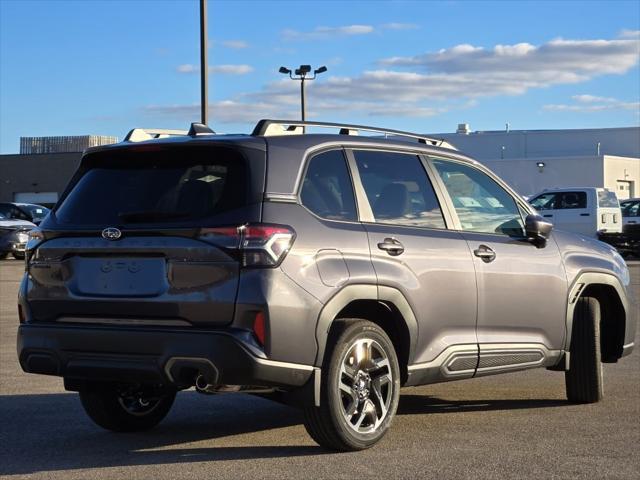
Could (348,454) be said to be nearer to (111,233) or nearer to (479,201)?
(111,233)

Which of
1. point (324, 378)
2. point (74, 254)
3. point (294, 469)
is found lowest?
point (294, 469)

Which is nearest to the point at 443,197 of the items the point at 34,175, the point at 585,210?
the point at 585,210

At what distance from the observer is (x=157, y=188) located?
7.01m

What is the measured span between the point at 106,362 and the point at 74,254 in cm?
68

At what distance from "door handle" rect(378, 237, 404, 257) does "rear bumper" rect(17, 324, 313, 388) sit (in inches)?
39.5

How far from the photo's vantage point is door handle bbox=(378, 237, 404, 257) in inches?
→ 286

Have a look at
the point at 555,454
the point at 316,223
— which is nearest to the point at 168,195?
the point at 316,223

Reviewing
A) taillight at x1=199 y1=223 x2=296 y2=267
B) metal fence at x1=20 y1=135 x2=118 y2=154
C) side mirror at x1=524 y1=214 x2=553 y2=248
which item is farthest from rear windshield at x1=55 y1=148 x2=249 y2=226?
metal fence at x1=20 y1=135 x2=118 y2=154

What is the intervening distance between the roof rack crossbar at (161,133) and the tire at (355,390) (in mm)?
1539

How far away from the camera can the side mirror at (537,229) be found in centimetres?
837

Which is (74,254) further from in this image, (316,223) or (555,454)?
(555,454)

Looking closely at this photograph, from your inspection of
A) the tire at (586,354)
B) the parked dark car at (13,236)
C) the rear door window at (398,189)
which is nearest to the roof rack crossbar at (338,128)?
the rear door window at (398,189)

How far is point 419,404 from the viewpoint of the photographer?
922cm

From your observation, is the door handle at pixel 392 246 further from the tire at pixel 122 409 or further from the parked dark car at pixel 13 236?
the parked dark car at pixel 13 236
